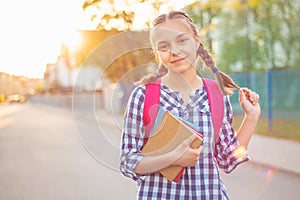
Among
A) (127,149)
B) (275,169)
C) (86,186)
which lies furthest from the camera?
(275,169)

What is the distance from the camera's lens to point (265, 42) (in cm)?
2866

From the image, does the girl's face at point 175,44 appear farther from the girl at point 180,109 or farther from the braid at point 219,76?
the braid at point 219,76

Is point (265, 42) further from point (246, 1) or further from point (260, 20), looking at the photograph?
point (246, 1)

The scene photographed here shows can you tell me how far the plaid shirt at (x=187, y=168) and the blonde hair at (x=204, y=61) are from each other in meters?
0.05

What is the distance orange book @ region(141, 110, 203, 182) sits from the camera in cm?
140

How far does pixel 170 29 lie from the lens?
158 centimetres

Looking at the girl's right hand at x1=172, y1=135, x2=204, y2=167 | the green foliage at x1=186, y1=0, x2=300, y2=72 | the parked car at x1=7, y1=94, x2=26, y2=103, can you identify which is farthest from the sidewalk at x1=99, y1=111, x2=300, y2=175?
the parked car at x1=7, y1=94, x2=26, y2=103

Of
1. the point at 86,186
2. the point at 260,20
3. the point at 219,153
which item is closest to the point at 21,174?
the point at 86,186

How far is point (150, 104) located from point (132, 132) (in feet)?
0.34

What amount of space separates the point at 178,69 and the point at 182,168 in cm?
31

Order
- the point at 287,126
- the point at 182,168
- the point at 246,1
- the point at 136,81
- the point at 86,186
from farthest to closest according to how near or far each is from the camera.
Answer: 1. the point at 246,1
2. the point at 287,126
3. the point at 86,186
4. the point at 136,81
5. the point at 182,168

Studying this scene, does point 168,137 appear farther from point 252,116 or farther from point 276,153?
point 276,153

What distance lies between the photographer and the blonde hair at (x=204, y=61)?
161cm

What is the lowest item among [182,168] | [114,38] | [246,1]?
[182,168]
